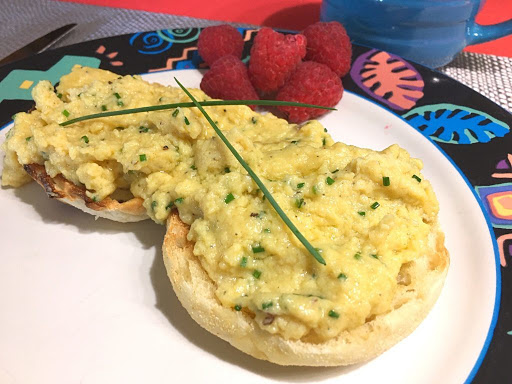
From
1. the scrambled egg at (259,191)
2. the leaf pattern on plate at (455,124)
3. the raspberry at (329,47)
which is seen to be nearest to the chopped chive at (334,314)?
the scrambled egg at (259,191)

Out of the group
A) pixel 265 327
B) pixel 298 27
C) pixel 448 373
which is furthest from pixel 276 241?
pixel 298 27

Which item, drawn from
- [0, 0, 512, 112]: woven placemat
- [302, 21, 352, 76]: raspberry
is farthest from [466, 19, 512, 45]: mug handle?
[302, 21, 352, 76]: raspberry

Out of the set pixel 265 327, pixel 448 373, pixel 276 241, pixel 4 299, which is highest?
pixel 276 241

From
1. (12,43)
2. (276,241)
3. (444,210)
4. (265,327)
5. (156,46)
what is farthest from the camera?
(12,43)

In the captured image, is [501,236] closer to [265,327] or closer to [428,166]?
[428,166]

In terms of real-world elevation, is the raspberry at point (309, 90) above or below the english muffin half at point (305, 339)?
above

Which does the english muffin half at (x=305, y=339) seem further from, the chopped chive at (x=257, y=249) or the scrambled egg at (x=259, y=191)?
the chopped chive at (x=257, y=249)

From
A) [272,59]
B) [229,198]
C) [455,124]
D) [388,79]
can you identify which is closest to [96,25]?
[272,59]
